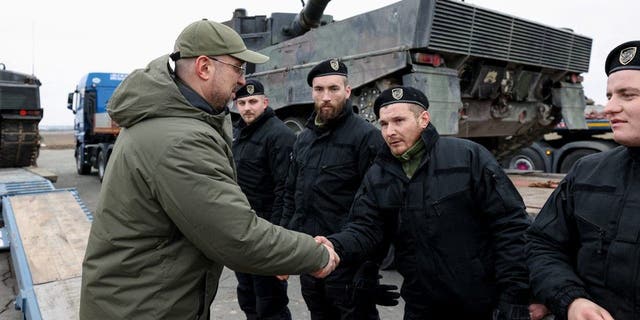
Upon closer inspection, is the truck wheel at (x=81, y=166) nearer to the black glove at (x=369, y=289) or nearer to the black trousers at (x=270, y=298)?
the black trousers at (x=270, y=298)

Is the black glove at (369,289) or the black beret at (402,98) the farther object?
the black glove at (369,289)

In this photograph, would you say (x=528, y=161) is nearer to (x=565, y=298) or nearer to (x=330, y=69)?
(x=330, y=69)

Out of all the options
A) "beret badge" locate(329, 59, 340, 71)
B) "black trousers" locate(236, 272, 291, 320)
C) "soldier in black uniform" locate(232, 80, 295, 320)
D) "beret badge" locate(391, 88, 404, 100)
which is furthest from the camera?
"soldier in black uniform" locate(232, 80, 295, 320)

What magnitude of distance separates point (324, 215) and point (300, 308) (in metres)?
1.72

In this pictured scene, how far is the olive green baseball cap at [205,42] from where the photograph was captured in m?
2.11

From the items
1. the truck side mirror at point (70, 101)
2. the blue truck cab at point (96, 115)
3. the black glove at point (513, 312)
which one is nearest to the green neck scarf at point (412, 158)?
the black glove at point (513, 312)

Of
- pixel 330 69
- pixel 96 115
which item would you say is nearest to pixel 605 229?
pixel 330 69

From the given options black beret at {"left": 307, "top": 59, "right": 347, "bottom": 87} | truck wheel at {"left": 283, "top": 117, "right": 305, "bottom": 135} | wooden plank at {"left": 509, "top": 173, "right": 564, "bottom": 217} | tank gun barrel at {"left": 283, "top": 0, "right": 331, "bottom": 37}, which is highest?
tank gun barrel at {"left": 283, "top": 0, "right": 331, "bottom": 37}

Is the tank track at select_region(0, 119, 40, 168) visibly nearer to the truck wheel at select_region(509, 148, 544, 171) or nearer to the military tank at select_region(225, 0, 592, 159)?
the military tank at select_region(225, 0, 592, 159)

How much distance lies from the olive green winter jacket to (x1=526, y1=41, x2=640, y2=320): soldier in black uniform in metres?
0.98

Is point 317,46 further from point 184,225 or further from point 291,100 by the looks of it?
point 184,225

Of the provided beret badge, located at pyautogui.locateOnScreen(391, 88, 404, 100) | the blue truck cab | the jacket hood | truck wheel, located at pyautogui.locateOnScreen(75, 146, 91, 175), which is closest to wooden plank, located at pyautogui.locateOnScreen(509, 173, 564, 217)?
beret badge, located at pyautogui.locateOnScreen(391, 88, 404, 100)

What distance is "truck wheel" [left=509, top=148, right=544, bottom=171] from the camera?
38.9ft

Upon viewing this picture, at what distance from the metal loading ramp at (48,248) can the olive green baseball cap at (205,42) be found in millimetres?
2248
